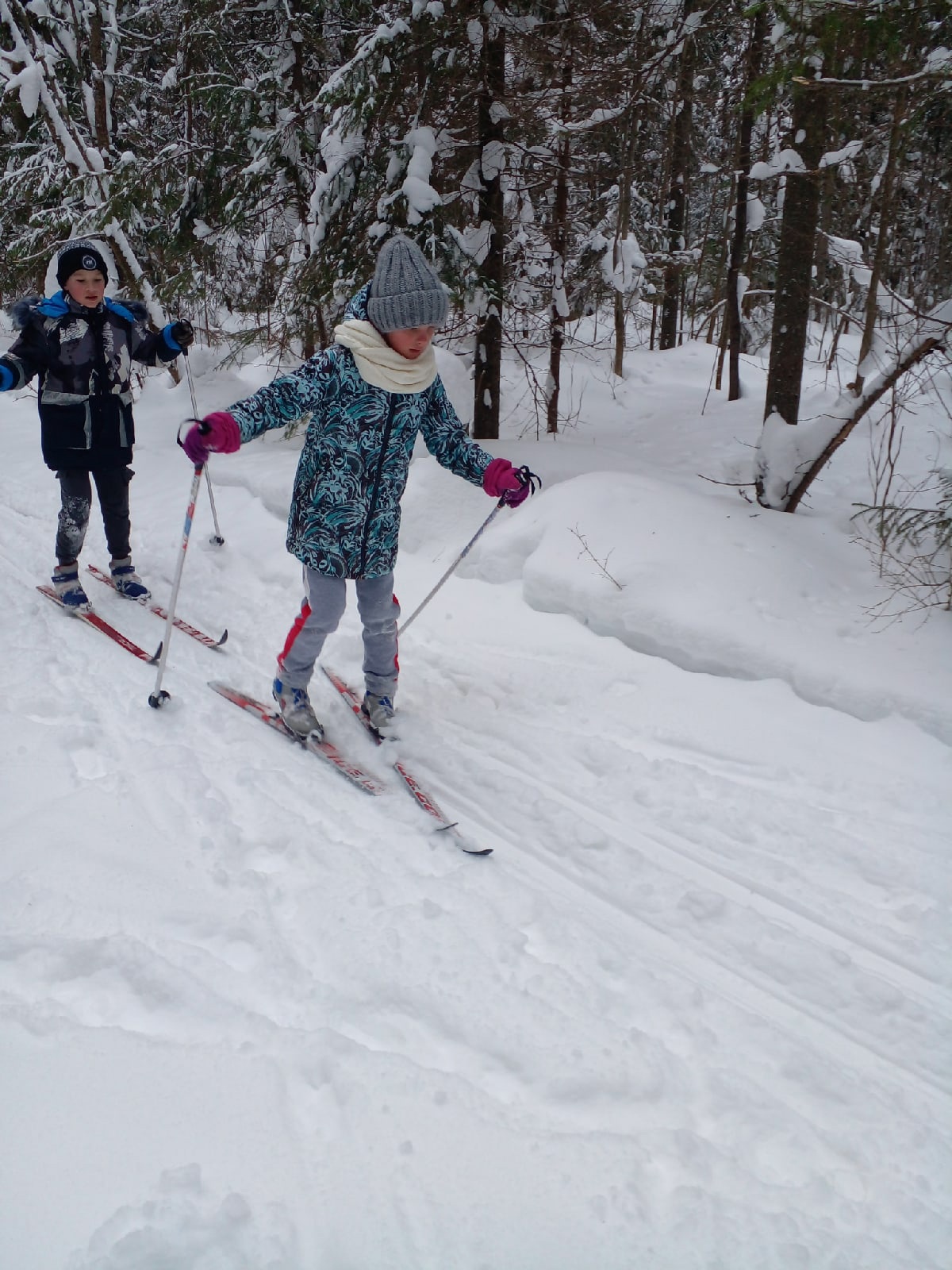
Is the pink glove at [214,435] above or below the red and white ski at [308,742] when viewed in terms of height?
above

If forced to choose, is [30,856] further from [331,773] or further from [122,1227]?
[122,1227]

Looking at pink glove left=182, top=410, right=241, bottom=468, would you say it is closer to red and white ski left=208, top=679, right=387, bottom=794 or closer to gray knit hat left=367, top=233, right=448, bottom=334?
gray knit hat left=367, top=233, right=448, bottom=334

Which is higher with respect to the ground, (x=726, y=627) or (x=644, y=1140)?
(x=726, y=627)

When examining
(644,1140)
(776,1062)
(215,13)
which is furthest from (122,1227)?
(215,13)

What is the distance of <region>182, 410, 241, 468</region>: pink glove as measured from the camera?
3127mm

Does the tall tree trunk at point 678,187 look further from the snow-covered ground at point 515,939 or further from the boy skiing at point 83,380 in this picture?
the boy skiing at point 83,380

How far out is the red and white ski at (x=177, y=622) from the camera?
15.7 ft

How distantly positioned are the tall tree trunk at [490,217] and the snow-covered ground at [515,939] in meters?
3.45

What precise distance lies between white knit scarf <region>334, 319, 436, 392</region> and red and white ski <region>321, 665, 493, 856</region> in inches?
66.4

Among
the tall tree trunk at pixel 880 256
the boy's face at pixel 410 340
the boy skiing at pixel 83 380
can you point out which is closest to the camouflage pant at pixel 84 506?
the boy skiing at pixel 83 380

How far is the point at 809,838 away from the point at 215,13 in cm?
1135

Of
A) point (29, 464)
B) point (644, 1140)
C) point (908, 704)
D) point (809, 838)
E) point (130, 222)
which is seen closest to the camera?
point (644, 1140)

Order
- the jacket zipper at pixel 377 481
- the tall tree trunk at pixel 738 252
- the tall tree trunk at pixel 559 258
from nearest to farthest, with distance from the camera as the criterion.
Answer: the jacket zipper at pixel 377 481, the tall tree trunk at pixel 559 258, the tall tree trunk at pixel 738 252

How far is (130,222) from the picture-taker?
9.30 m
